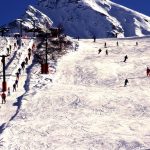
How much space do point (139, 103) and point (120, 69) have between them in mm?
17966

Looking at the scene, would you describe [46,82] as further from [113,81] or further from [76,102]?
[76,102]

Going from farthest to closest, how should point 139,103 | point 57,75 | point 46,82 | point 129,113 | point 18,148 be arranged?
point 57,75
point 46,82
point 139,103
point 129,113
point 18,148

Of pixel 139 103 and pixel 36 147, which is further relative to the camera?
pixel 139 103

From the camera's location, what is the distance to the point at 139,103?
124 feet

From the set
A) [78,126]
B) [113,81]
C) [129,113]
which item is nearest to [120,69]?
[113,81]

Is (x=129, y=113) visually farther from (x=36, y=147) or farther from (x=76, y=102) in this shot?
(x=36, y=147)

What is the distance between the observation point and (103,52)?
68.9m

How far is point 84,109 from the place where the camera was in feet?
120

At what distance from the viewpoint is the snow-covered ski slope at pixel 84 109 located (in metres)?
28.3

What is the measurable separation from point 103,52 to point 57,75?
57.4 feet

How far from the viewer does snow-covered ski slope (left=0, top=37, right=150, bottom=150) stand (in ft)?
92.9

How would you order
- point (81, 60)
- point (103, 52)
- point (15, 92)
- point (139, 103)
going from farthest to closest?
point (103, 52)
point (81, 60)
point (15, 92)
point (139, 103)

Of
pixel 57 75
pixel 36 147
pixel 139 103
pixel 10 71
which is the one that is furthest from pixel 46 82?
pixel 36 147

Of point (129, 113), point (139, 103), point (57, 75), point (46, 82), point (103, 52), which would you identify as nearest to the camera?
point (129, 113)
